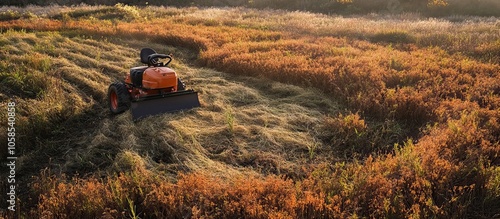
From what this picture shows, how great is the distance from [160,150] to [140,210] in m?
1.71

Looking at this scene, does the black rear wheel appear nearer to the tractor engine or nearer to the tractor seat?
the tractor seat

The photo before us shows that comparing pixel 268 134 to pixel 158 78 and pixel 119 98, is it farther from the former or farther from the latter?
pixel 119 98

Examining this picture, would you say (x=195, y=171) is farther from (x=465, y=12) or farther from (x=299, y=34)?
(x=465, y=12)

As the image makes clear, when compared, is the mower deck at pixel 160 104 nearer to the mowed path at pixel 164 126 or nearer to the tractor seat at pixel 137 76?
the mowed path at pixel 164 126

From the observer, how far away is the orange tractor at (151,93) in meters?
6.69

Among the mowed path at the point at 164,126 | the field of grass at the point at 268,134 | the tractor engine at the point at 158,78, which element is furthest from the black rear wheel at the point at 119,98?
the tractor engine at the point at 158,78

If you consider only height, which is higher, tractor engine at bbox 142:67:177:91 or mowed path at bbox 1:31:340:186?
tractor engine at bbox 142:67:177:91

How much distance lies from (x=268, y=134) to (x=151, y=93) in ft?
8.05

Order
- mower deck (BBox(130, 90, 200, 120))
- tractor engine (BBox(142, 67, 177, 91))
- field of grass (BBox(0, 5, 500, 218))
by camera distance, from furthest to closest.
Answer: mower deck (BBox(130, 90, 200, 120))
tractor engine (BBox(142, 67, 177, 91))
field of grass (BBox(0, 5, 500, 218))

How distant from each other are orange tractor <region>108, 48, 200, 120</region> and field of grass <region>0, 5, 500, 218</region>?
0.23 metres

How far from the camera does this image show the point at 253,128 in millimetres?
6680

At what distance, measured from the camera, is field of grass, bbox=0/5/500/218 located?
4188 millimetres

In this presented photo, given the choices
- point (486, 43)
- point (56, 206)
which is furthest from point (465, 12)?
point (56, 206)

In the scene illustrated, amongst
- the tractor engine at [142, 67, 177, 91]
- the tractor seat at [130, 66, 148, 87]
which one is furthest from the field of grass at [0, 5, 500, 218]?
the tractor seat at [130, 66, 148, 87]
